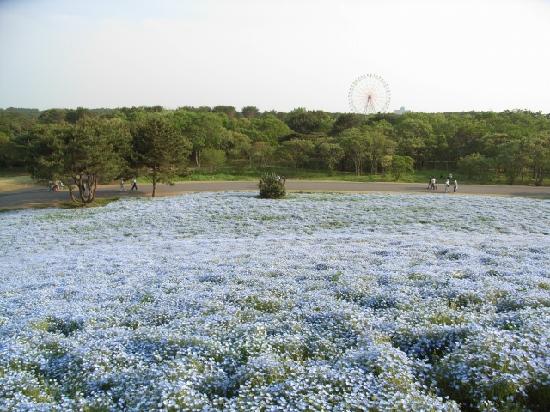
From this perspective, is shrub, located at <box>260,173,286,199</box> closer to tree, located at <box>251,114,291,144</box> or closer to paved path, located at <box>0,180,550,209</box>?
paved path, located at <box>0,180,550,209</box>

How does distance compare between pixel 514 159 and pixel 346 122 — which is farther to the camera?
pixel 346 122

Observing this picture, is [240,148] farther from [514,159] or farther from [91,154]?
[514,159]

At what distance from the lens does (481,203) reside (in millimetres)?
35312

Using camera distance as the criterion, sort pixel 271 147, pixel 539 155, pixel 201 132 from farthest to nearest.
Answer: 1. pixel 201 132
2. pixel 271 147
3. pixel 539 155

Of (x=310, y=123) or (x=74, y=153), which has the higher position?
(x=310, y=123)

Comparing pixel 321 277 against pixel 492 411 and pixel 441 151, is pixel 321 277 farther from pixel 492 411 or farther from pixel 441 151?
pixel 441 151

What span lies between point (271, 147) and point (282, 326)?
231 ft

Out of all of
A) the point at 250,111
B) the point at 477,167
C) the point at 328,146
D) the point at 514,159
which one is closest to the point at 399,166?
the point at 477,167

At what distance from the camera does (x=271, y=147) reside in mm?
78812

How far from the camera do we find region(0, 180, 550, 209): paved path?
46347 millimetres

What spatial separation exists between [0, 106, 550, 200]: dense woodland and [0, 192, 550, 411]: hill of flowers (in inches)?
874

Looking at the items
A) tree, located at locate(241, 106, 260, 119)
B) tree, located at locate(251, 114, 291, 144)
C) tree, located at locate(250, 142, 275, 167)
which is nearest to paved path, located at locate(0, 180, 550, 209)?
tree, located at locate(250, 142, 275, 167)

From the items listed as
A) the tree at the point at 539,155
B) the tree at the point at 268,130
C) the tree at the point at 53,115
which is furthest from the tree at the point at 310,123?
the tree at the point at 53,115

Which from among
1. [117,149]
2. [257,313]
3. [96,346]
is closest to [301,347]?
[257,313]
